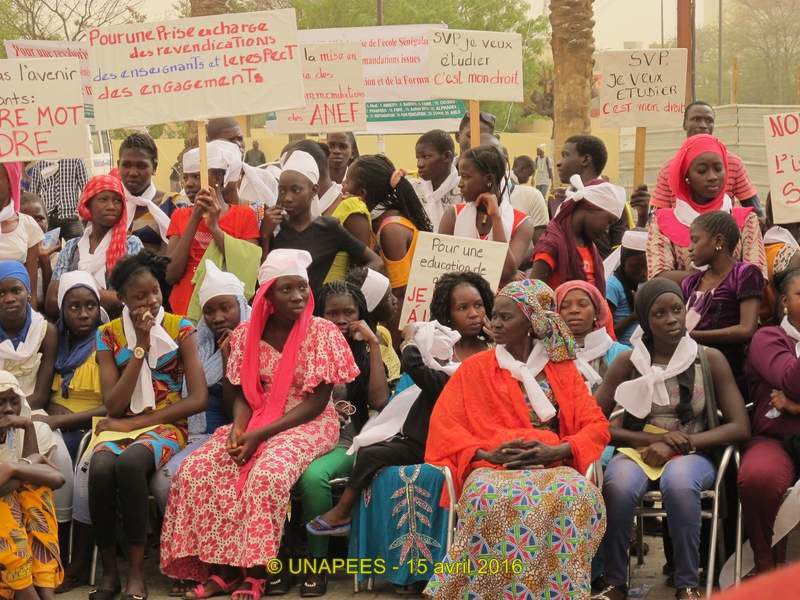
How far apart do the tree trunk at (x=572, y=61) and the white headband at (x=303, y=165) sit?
9464 millimetres

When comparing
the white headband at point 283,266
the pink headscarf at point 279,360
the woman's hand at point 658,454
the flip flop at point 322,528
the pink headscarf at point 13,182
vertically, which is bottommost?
the flip flop at point 322,528

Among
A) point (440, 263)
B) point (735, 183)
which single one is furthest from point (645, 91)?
point (440, 263)

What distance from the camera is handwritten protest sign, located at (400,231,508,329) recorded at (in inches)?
276

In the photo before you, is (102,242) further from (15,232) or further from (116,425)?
(116,425)

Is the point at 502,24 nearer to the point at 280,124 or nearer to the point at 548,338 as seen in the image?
the point at 280,124

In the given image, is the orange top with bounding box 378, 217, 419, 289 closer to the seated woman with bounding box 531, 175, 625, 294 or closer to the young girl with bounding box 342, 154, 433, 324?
the young girl with bounding box 342, 154, 433, 324

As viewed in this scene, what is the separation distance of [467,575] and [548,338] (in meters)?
1.19

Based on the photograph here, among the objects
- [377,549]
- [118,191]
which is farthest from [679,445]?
[118,191]

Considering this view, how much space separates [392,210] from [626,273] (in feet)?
5.00

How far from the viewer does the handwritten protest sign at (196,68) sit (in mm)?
7996

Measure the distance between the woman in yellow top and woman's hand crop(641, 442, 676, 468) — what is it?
7.15 feet

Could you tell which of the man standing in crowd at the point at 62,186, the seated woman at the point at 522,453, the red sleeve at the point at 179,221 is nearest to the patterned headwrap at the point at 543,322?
the seated woman at the point at 522,453

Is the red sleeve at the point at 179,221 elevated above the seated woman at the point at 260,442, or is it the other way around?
the red sleeve at the point at 179,221

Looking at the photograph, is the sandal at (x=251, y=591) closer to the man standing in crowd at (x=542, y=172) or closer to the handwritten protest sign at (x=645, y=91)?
the handwritten protest sign at (x=645, y=91)
